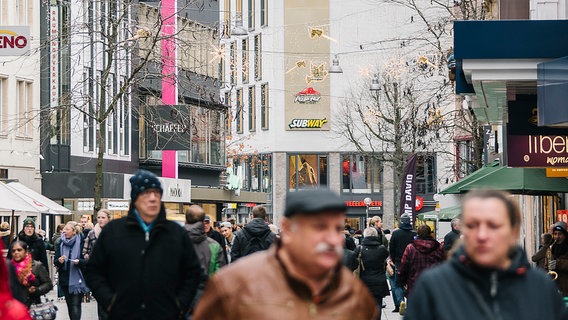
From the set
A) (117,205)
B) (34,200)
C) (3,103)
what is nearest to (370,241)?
(34,200)

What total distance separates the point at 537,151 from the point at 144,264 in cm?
1110

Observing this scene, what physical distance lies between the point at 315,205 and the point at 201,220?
28.3ft

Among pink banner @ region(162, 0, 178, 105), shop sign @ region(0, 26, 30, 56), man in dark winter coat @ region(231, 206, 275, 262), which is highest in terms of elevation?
pink banner @ region(162, 0, 178, 105)

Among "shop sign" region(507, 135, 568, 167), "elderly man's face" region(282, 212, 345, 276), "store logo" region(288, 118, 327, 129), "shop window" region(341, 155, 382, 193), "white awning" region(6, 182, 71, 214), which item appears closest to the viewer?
"elderly man's face" region(282, 212, 345, 276)

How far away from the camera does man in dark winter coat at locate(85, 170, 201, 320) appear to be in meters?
9.77

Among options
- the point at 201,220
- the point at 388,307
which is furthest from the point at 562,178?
the point at 201,220

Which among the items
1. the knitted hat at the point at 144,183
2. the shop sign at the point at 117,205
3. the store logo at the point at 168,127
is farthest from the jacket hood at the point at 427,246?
the shop sign at the point at 117,205

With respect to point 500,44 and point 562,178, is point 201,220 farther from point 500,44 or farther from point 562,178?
point 562,178

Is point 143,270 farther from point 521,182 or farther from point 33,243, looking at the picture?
point 33,243

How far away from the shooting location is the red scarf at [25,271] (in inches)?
596

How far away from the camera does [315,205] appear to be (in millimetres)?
5516

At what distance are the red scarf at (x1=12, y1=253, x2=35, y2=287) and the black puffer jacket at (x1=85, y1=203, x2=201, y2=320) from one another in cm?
522

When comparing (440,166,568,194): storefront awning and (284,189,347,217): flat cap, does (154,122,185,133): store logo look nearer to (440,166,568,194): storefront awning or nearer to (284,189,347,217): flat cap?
(440,166,568,194): storefront awning

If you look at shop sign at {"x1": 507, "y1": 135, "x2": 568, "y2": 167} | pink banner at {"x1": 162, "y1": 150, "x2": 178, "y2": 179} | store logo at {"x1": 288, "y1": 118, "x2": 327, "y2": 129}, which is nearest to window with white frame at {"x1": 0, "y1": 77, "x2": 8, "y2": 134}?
pink banner at {"x1": 162, "y1": 150, "x2": 178, "y2": 179}
